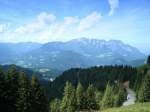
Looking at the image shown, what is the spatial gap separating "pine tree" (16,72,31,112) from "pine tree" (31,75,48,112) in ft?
3.92

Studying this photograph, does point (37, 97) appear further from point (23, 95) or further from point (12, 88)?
point (12, 88)

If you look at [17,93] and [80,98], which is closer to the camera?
[17,93]

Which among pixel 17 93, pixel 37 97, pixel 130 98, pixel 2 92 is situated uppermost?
pixel 2 92

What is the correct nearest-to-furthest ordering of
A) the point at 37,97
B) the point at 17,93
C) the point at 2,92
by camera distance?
the point at 2,92 → the point at 17,93 → the point at 37,97

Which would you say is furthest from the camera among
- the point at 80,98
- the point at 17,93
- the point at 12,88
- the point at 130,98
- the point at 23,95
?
the point at 130,98

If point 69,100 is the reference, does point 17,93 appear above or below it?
above

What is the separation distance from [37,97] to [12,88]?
203 inches

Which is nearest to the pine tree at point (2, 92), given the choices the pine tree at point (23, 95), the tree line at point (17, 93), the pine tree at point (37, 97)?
the tree line at point (17, 93)

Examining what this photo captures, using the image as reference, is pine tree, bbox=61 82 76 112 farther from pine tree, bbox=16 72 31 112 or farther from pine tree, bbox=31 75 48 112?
pine tree, bbox=16 72 31 112

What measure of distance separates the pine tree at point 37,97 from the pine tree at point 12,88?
320cm

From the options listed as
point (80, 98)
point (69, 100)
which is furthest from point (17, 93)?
point (80, 98)

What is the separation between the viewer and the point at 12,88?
42688 millimetres

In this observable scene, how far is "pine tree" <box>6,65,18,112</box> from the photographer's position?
42.1 m

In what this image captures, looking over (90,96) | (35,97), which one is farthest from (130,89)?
(35,97)
